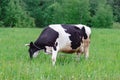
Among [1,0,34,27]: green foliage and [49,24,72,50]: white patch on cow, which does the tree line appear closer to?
[1,0,34,27]: green foliage

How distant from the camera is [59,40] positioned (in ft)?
38.5

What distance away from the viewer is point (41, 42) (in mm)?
11648

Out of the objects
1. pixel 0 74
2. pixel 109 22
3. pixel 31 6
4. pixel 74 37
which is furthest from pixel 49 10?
pixel 0 74

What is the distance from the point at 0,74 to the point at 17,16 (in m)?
62.6

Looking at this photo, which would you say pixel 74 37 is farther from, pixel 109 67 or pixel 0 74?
pixel 0 74

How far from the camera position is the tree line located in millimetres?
70188

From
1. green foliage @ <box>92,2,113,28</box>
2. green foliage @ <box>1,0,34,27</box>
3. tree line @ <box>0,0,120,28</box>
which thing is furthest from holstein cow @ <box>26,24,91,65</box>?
green foliage @ <box>92,2,113,28</box>

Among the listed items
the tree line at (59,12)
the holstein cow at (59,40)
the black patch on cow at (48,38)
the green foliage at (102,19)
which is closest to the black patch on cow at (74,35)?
the holstein cow at (59,40)

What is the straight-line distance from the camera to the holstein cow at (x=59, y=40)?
37.8 feet

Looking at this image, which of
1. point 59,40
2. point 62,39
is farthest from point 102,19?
point 59,40

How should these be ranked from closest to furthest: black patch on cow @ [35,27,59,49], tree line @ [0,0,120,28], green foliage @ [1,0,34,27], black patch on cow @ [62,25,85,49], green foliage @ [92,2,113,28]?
black patch on cow @ [35,27,59,49], black patch on cow @ [62,25,85,49], green foliage @ [1,0,34,27], tree line @ [0,0,120,28], green foliage @ [92,2,113,28]

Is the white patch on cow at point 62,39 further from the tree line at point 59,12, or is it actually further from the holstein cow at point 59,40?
the tree line at point 59,12

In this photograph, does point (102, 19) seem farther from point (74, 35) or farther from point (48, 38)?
point (48, 38)

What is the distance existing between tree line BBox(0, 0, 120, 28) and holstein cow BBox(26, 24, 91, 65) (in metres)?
53.4
